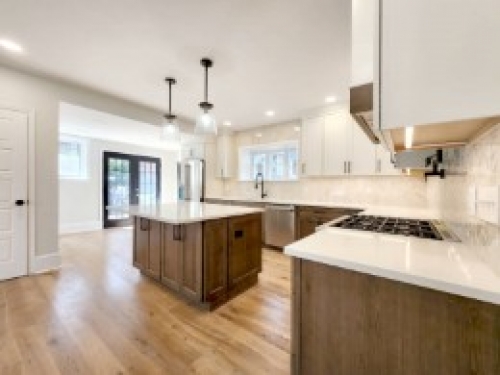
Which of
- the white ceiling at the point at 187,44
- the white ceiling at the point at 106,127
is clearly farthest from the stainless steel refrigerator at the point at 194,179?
the white ceiling at the point at 187,44

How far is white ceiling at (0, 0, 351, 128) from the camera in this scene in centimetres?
183

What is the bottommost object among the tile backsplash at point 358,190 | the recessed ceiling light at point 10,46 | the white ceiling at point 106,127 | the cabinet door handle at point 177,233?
the cabinet door handle at point 177,233

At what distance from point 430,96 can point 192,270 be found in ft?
7.29

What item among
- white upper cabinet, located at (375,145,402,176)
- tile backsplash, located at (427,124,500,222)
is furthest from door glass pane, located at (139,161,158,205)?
tile backsplash, located at (427,124,500,222)

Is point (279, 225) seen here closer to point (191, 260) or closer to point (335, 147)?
point (335, 147)

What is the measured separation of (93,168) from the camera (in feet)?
20.0

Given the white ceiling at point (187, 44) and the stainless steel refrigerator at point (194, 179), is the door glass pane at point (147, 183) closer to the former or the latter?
the stainless steel refrigerator at point (194, 179)

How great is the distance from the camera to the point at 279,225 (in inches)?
161

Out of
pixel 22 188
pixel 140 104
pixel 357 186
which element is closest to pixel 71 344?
pixel 22 188

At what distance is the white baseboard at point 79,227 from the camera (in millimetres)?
5605

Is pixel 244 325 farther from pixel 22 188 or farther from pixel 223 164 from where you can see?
pixel 223 164

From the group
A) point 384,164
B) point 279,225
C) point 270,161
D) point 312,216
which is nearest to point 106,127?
point 270,161

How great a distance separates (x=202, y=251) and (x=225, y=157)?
143 inches

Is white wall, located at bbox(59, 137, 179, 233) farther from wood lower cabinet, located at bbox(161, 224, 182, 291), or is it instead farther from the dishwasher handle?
the dishwasher handle
